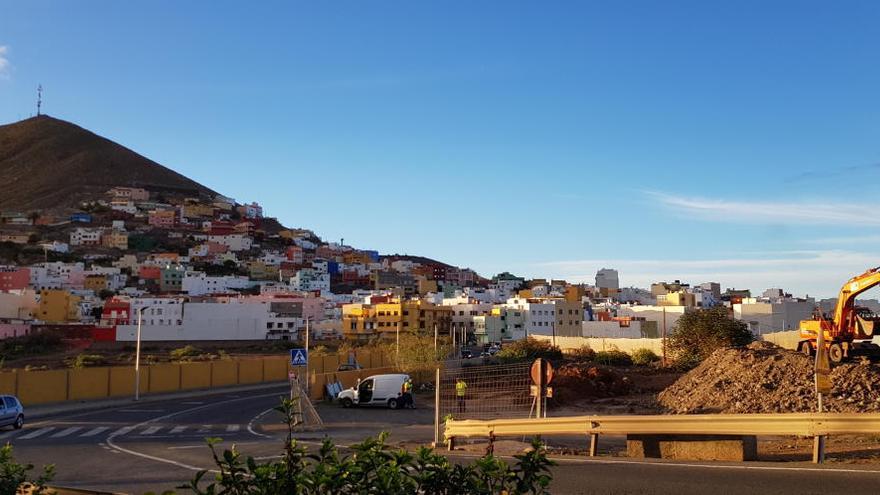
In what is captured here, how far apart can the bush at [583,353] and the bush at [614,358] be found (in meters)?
1.05

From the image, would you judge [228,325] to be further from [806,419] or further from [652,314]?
[806,419]

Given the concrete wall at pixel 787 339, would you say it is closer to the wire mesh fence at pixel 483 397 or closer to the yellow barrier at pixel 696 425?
the wire mesh fence at pixel 483 397

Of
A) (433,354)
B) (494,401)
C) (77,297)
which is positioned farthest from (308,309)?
(494,401)

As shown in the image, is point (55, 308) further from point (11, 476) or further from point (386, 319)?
point (11, 476)

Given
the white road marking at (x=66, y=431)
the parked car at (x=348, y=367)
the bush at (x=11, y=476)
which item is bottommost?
the white road marking at (x=66, y=431)

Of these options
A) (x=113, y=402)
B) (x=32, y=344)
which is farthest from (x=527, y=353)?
(x=32, y=344)

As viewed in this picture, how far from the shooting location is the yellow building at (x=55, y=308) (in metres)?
115

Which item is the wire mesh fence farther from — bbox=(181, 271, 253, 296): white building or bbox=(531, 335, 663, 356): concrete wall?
bbox=(181, 271, 253, 296): white building

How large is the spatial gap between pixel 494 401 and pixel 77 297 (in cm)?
11024

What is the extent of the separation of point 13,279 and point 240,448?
5208 inches

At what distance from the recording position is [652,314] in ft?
356

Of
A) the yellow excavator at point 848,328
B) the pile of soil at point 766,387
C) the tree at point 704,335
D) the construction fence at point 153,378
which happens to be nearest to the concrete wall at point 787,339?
Answer: the tree at point 704,335

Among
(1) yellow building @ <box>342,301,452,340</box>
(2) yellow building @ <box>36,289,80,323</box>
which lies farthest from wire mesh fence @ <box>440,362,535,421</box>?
(2) yellow building @ <box>36,289,80,323</box>

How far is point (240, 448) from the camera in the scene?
2102 cm
